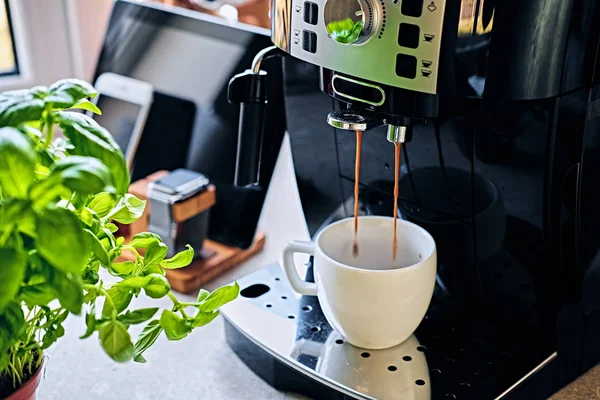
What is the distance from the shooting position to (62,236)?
0.32 metres

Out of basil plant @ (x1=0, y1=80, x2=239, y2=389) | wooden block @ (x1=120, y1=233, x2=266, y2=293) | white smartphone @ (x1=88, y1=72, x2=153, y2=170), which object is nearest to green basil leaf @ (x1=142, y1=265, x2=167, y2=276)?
basil plant @ (x1=0, y1=80, x2=239, y2=389)

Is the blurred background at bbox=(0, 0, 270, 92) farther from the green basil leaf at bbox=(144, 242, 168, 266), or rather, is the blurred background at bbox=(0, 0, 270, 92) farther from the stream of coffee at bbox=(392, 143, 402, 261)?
the green basil leaf at bbox=(144, 242, 168, 266)

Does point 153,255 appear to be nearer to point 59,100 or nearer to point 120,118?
point 59,100

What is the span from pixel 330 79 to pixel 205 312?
0.21m

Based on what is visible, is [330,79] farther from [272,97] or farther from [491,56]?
[272,97]

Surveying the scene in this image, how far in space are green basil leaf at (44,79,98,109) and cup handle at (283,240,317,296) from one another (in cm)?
28

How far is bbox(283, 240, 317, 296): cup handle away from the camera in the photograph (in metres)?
0.64

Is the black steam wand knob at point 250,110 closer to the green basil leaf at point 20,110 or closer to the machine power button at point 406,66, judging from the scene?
the machine power button at point 406,66

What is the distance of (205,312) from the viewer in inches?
16.4

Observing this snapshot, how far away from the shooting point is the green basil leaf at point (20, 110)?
35 centimetres

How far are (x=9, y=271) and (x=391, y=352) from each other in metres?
0.38

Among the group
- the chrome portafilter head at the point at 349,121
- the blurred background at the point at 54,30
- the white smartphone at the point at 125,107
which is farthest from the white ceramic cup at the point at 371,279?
the blurred background at the point at 54,30

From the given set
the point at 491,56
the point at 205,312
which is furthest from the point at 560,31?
the point at 205,312

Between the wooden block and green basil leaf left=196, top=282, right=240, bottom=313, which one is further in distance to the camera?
the wooden block
